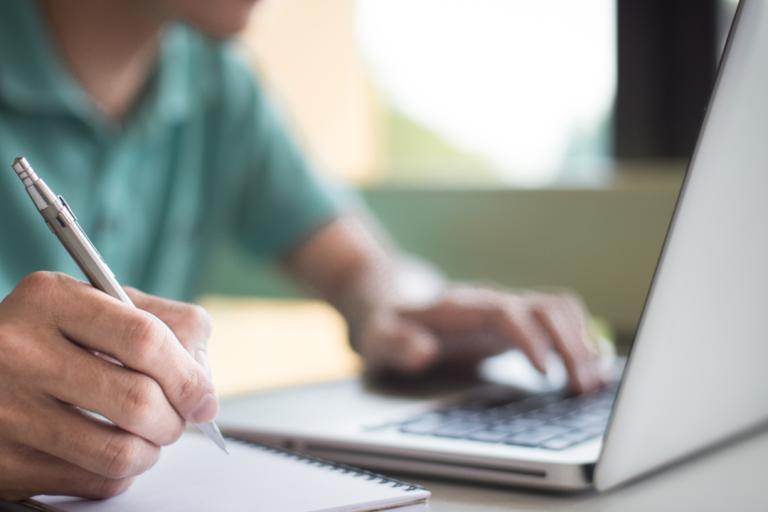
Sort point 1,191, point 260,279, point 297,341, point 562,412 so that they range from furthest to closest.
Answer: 1. point 260,279
2. point 297,341
3. point 1,191
4. point 562,412

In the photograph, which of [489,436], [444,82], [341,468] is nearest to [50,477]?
[341,468]

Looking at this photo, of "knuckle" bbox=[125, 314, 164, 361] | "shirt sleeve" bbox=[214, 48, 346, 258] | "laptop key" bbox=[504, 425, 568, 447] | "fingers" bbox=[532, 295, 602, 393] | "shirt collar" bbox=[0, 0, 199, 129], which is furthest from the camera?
"shirt sleeve" bbox=[214, 48, 346, 258]

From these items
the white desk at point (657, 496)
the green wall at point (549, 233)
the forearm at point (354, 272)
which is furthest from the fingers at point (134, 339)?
the green wall at point (549, 233)

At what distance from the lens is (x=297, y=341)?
1.21 metres

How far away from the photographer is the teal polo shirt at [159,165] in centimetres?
98

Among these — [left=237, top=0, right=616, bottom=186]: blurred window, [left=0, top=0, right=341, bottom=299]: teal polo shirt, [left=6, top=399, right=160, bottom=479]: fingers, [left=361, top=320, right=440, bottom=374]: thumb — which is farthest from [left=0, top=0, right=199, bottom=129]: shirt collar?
[left=237, top=0, right=616, bottom=186]: blurred window

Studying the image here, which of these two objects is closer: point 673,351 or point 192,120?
point 673,351

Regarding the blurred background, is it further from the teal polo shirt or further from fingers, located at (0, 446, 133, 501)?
fingers, located at (0, 446, 133, 501)

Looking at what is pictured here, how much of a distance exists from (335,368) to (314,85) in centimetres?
140

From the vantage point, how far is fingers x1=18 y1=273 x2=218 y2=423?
0.39 m

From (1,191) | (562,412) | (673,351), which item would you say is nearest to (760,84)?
(673,351)

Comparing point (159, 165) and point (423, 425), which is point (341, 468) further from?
point (159, 165)

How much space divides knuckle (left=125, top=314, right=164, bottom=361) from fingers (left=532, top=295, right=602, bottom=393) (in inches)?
15.4

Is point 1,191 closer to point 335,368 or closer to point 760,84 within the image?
point 335,368
